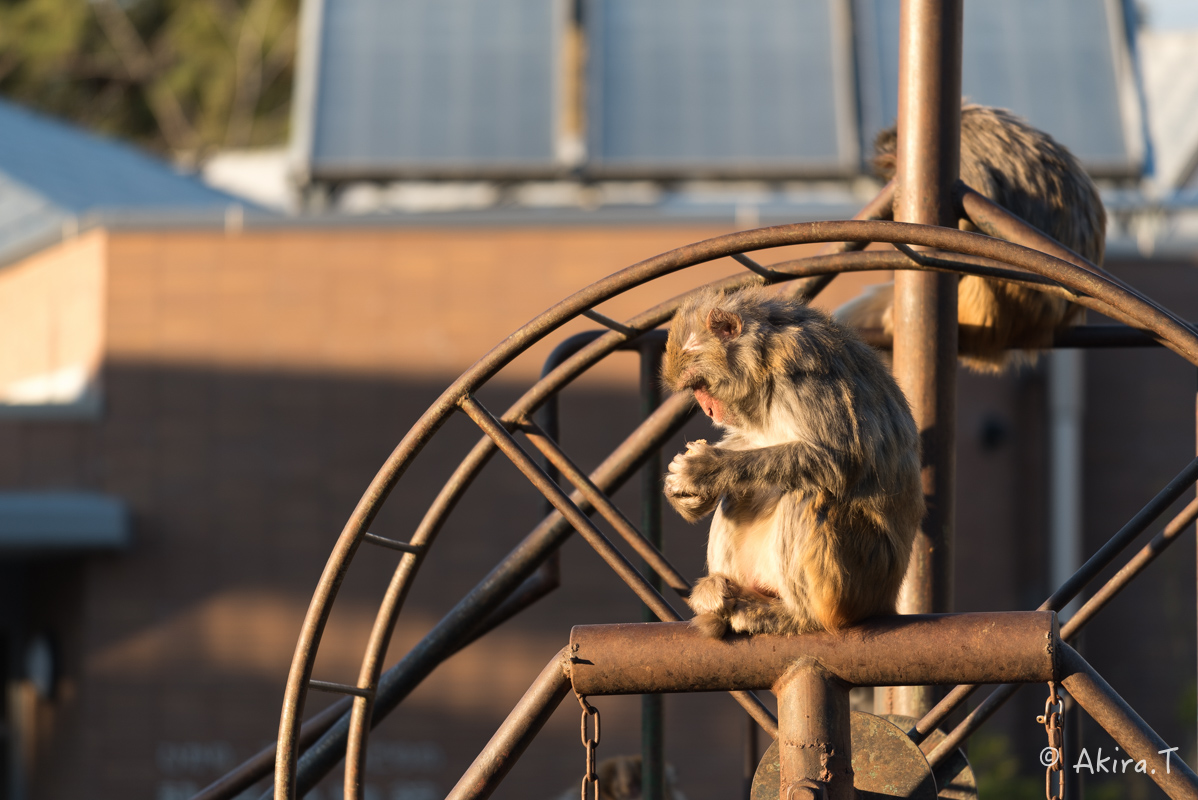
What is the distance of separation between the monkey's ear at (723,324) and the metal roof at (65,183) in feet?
20.2

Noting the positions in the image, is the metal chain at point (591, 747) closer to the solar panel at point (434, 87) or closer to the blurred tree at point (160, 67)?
the solar panel at point (434, 87)

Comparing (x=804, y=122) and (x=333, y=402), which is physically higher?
(x=804, y=122)

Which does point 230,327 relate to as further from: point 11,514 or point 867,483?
point 867,483

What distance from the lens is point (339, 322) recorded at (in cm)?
767

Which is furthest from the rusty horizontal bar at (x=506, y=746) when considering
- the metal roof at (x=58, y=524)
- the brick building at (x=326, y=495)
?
the metal roof at (x=58, y=524)

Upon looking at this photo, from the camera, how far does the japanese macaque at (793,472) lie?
7.09ft

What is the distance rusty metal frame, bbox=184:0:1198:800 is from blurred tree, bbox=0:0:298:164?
74.1ft

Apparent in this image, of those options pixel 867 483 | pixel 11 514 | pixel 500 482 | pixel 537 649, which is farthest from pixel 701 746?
pixel 867 483

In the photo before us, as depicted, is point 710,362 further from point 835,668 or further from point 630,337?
point 835,668

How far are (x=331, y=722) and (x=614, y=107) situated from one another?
A: 606 centimetres

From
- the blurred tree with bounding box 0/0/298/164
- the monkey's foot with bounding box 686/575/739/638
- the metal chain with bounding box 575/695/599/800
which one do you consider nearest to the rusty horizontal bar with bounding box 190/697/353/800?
the metal chain with bounding box 575/695/599/800

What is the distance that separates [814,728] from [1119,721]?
51 centimetres

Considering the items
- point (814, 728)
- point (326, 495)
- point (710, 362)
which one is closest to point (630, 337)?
point (710, 362)

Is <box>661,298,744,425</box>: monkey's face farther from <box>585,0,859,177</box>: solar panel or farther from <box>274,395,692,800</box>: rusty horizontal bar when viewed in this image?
<box>585,0,859,177</box>: solar panel
